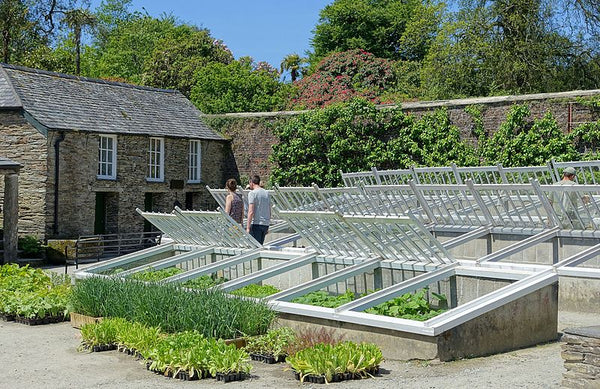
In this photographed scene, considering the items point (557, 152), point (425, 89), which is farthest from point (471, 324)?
point (425, 89)

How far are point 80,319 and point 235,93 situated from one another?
25410 mm

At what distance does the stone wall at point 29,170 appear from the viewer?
2288cm

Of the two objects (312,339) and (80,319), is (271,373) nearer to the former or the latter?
(312,339)

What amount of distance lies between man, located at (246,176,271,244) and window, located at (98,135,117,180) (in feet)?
38.4

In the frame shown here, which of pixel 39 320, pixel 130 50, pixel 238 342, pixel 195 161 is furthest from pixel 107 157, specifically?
pixel 130 50

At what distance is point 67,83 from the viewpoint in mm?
26141

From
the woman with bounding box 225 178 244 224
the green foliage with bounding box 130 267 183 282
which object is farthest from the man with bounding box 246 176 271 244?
the green foliage with bounding box 130 267 183 282

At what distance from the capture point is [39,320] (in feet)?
36.9

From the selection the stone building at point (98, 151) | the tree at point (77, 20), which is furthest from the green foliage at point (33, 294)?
the tree at point (77, 20)

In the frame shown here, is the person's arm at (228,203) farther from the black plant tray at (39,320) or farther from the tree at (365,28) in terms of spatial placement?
the tree at (365,28)

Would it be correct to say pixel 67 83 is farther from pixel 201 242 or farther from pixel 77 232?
pixel 201 242

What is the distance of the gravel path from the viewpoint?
7.39 meters

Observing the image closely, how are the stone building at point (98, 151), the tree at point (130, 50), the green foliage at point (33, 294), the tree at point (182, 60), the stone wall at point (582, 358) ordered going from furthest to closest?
the tree at point (130, 50) < the tree at point (182, 60) < the stone building at point (98, 151) < the green foliage at point (33, 294) < the stone wall at point (582, 358)

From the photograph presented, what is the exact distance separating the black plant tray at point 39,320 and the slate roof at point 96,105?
12294 mm
